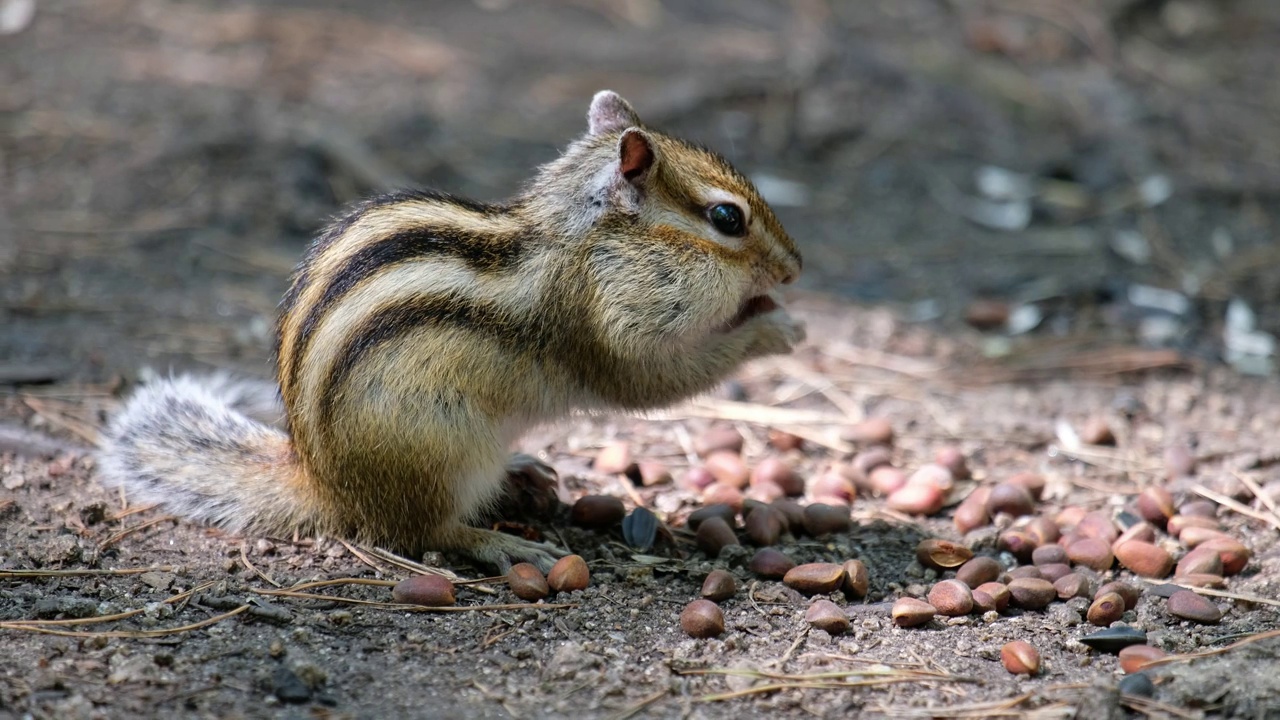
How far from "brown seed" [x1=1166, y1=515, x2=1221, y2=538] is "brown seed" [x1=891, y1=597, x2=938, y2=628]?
91 cm

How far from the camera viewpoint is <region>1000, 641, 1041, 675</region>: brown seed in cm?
268

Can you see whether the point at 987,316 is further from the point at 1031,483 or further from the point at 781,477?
the point at 781,477

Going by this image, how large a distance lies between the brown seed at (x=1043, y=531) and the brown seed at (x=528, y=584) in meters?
1.36

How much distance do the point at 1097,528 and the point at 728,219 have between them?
4.37ft

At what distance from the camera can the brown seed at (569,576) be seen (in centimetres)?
302

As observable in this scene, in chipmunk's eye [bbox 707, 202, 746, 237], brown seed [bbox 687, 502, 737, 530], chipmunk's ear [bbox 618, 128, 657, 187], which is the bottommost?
brown seed [bbox 687, 502, 737, 530]

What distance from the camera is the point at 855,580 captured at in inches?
121

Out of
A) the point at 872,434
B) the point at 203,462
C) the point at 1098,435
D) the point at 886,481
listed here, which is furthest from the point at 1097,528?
the point at 203,462

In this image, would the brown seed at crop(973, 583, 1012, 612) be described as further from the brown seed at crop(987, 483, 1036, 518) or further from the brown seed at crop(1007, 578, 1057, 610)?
the brown seed at crop(987, 483, 1036, 518)

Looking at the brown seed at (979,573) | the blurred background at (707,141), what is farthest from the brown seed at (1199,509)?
the blurred background at (707,141)

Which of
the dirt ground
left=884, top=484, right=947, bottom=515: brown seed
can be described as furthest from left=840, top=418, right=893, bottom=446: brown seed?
left=884, top=484, right=947, bottom=515: brown seed

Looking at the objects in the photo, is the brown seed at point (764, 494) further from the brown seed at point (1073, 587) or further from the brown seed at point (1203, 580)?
the brown seed at point (1203, 580)

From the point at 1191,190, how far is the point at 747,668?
14.7 feet

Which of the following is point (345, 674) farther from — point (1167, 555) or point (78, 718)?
point (1167, 555)
